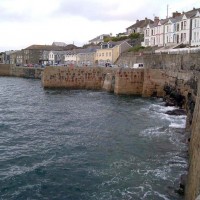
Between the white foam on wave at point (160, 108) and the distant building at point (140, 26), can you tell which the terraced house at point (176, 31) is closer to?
the distant building at point (140, 26)

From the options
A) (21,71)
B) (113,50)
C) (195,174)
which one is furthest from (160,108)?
(21,71)

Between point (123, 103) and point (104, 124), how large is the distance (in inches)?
450

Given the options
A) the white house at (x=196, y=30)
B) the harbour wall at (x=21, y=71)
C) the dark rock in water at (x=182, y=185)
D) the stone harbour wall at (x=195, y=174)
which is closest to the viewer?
the stone harbour wall at (x=195, y=174)

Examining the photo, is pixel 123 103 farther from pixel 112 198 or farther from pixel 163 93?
pixel 112 198

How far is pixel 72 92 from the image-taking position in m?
52.3

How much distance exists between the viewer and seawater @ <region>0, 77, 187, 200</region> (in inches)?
617

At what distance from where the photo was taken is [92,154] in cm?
2058

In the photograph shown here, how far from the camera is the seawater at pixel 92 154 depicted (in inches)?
617

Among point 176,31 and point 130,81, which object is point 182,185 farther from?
point 176,31

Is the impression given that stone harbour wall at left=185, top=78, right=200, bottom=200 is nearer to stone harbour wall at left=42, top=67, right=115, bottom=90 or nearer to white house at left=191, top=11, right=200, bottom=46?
stone harbour wall at left=42, top=67, right=115, bottom=90

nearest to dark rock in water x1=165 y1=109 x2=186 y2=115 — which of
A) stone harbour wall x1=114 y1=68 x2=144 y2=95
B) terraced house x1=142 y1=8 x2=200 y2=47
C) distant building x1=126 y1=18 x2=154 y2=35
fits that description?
stone harbour wall x1=114 y1=68 x2=144 y2=95

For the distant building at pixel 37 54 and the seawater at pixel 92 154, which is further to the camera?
the distant building at pixel 37 54

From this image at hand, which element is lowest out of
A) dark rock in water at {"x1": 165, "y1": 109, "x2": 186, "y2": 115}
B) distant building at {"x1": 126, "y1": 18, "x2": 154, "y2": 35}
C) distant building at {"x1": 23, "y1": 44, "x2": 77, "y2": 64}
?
dark rock in water at {"x1": 165, "y1": 109, "x2": 186, "y2": 115}

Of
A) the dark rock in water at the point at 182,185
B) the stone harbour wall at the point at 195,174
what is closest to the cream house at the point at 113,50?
the dark rock in water at the point at 182,185
